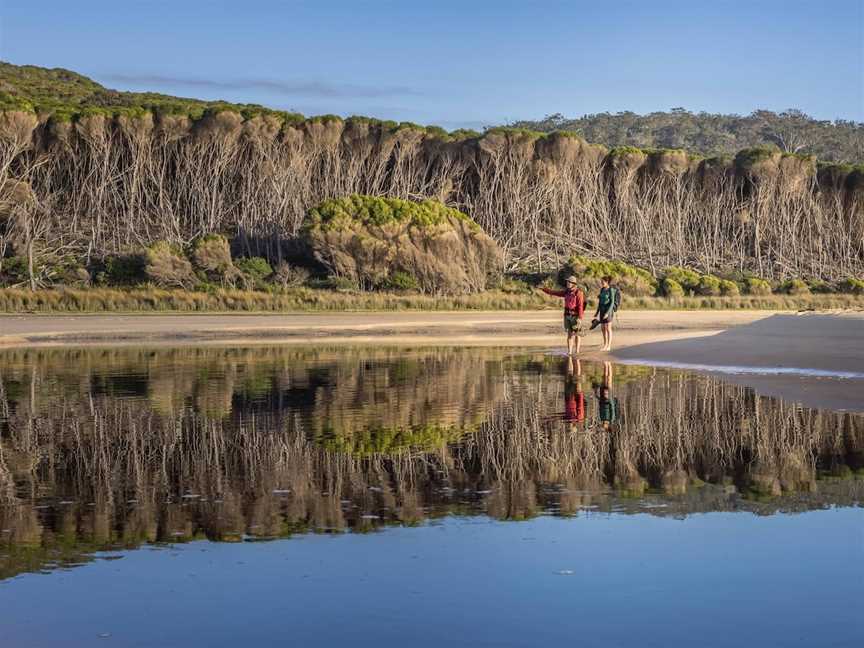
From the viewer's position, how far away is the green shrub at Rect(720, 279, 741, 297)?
53.2 metres

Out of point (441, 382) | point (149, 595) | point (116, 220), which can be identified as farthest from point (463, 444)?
point (116, 220)

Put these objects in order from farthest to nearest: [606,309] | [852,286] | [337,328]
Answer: [852,286], [337,328], [606,309]

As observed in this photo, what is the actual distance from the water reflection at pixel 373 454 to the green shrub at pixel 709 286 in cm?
3686

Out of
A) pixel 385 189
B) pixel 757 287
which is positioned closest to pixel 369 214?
pixel 385 189

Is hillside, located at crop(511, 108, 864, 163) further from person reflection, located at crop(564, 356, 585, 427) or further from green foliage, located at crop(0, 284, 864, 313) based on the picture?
person reflection, located at crop(564, 356, 585, 427)

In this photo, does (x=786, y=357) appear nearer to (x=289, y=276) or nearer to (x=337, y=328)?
(x=337, y=328)

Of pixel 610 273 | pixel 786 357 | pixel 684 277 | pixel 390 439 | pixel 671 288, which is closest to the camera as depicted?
pixel 390 439

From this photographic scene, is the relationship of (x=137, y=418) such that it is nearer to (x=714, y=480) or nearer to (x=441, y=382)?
(x=441, y=382)

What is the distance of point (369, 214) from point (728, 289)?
18326 millimetres

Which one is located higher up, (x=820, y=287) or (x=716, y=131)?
(x=716, y=131)

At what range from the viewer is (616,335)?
96.7 ft

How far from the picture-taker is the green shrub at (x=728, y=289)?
53.2 metres

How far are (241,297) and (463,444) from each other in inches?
1190

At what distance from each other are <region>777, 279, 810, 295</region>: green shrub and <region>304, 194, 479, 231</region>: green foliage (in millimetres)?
19053
